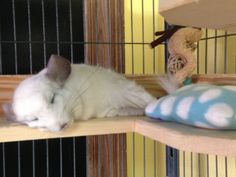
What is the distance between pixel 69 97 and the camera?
0.93 m

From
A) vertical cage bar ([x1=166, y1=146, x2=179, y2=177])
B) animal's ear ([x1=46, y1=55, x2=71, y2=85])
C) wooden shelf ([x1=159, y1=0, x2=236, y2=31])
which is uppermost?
wooden shelf ([x1=159, y1=0, x2=236, y2=31])

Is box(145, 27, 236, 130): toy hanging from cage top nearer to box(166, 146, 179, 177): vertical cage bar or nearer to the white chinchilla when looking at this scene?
the white chinchilla

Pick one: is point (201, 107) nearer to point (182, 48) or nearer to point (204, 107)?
point (204, 107)

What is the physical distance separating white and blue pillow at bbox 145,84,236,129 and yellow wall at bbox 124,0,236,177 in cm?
58

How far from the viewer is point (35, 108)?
86cm

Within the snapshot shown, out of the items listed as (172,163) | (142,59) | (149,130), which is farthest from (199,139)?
(142,59)

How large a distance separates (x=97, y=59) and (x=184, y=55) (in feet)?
1.41

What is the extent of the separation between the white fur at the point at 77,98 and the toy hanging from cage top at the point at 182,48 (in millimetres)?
164

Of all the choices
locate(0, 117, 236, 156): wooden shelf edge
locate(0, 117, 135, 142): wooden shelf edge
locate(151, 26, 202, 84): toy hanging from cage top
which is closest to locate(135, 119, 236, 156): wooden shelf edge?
locate(0, 117, 236, 156): wooden shelf edge

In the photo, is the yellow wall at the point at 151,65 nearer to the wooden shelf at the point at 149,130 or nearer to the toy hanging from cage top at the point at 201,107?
the wooden shelf at the point at 149,130

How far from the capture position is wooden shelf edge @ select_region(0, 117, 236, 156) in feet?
1.71

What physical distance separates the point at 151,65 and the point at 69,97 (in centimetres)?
79

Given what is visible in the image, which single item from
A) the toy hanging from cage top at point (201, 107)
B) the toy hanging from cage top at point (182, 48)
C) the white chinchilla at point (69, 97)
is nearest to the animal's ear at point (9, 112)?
the white chinchilla at point (69, 97)

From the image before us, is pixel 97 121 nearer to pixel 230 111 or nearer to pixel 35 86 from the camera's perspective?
pixel 35 86
